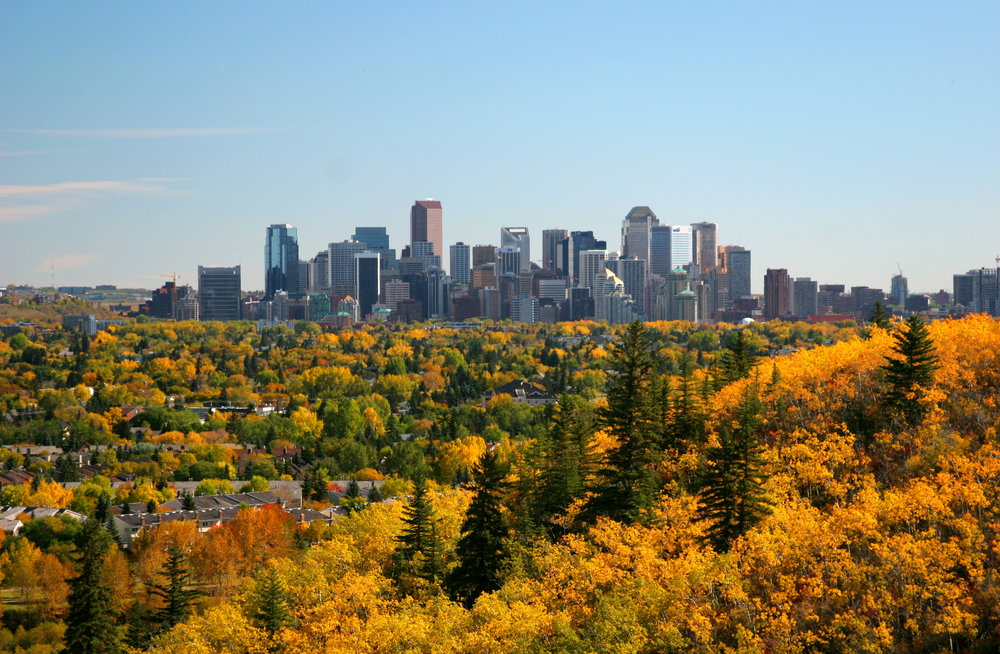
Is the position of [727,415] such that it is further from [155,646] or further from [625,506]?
[155,646]

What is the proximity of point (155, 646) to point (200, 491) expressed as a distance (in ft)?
144

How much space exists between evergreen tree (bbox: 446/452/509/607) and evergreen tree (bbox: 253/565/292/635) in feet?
23.7

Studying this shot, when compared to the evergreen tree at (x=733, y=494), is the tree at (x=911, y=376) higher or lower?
higher

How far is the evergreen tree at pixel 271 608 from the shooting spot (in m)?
42.2

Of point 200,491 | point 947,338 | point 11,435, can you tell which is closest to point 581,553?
point 947,338

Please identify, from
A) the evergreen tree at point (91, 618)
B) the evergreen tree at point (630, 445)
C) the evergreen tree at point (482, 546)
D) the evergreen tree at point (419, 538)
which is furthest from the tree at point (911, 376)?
the evergreen tree at point (91, 618)

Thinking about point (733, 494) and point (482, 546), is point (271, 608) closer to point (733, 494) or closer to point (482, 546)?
point (482, 546)

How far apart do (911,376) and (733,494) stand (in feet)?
47.3

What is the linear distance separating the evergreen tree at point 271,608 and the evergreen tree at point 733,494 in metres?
17.9

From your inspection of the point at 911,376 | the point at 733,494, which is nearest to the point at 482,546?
the point at 733,494

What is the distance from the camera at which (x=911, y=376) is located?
48.9 metres

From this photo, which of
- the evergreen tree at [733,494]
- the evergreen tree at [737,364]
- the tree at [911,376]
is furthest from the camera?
the evergreen tree at [737,364]

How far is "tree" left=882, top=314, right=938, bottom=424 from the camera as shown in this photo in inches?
1900

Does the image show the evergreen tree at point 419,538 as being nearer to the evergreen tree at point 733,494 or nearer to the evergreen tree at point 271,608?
the evergreen tree at point 271,608
